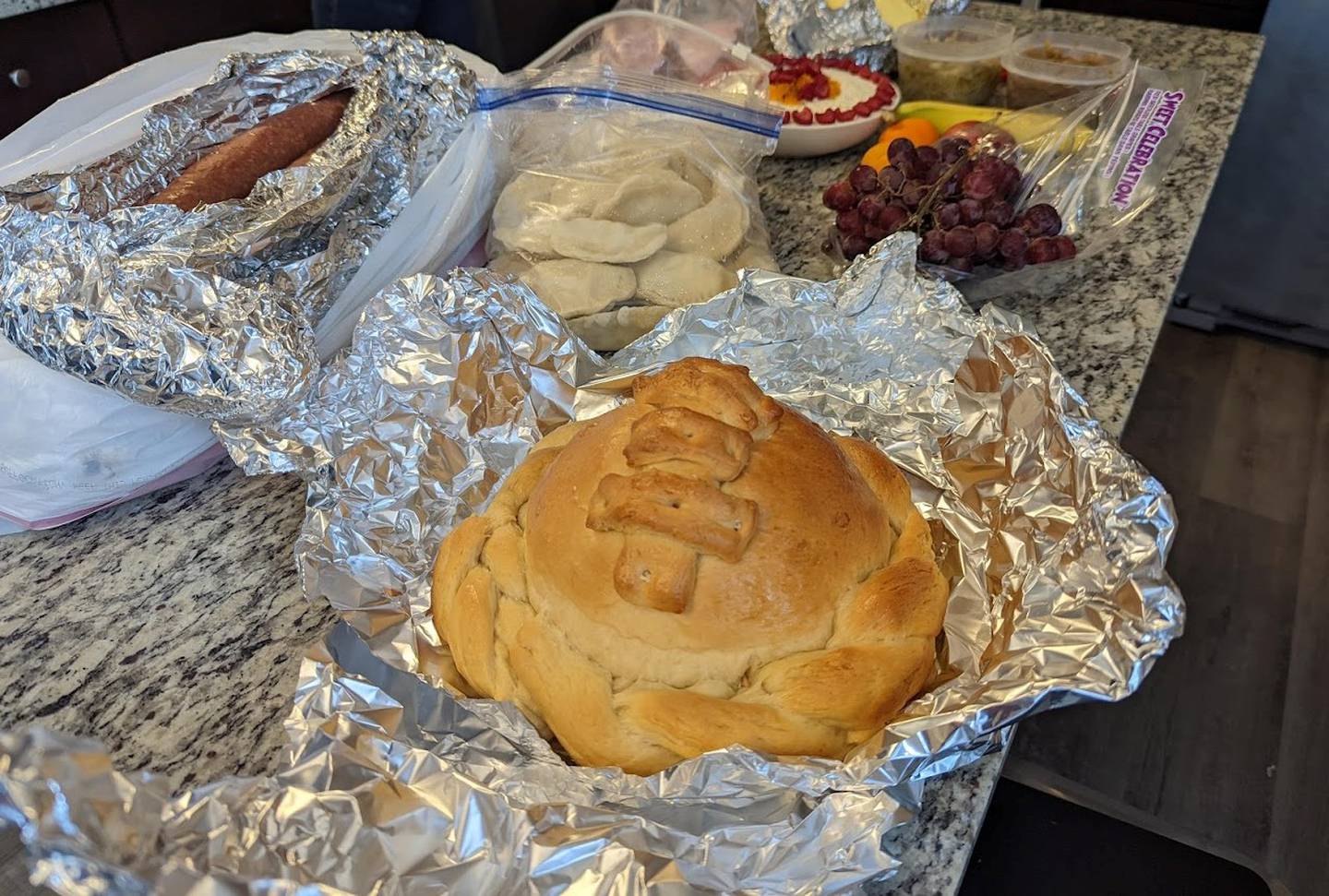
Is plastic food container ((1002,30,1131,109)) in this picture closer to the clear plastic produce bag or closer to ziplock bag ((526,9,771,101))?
the clear plastic produce bag

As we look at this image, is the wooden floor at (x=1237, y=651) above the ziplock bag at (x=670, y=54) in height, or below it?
below

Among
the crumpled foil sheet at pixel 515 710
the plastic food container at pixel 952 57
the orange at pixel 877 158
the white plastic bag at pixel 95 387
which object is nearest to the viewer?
the crumpled foil sheet at pixel 515 710

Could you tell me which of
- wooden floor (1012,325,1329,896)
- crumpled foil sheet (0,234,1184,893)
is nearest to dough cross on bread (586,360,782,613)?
crumpled foil sheet (0,234,1184,893)

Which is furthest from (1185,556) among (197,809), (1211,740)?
(197,809)

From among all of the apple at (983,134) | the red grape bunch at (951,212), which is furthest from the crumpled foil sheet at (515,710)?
the apple at (983,134)

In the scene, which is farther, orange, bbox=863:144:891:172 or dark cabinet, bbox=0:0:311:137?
dark cabinet, bbox=0:0:311:137

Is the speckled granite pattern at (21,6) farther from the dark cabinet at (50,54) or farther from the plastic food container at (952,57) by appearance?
the plastic food container at (952,57)

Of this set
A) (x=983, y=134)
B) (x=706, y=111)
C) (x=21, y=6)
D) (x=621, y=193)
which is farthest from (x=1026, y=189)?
(x=21, y=6)
